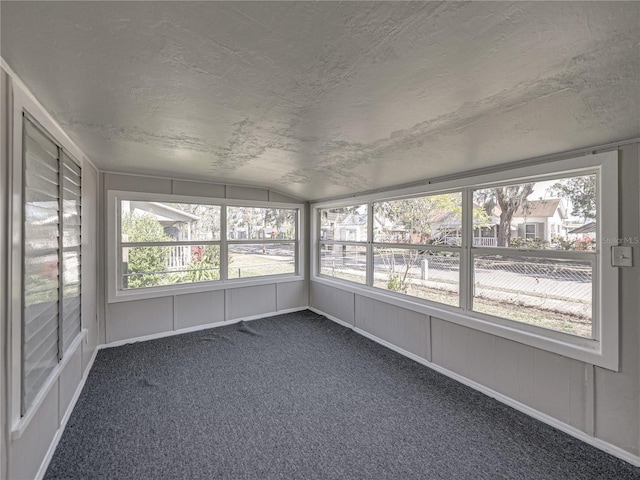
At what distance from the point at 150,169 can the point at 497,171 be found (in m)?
3.91

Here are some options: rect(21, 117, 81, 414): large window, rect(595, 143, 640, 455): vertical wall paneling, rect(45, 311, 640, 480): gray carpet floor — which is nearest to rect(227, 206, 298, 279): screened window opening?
rect(45, 311, 640, 480): gray carpet floor

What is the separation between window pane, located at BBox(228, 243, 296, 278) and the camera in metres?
4.59

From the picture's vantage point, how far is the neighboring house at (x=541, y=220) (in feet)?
7.31

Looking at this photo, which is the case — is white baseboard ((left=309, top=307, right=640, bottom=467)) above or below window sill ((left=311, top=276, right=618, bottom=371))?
below

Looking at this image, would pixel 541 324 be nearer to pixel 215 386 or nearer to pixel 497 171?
pixel 497 171

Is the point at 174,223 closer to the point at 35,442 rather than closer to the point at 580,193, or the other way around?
the point at 35,442

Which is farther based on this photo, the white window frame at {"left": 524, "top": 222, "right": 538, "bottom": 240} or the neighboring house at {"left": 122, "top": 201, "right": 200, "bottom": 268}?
the neighboring house at {"left": 122, "top": 201, "right": 200, "bottom": 268}

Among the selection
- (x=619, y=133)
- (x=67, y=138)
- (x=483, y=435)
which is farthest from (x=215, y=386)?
(x=619, y=133)

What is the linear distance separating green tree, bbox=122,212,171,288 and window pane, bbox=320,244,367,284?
2616 millimetres

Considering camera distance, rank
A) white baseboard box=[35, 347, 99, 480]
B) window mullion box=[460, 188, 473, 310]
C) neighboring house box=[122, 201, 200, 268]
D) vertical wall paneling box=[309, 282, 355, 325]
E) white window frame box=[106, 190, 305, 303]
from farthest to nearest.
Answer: vertical wall paneling box=[309, 282, 355, 325], neighboring house box=[122, 201, 200, 268], white window frame box=[106, 190, 305, 303], window mullion box=[460, 188, 473, 310], white baseboard box=[35, 347, 99, 480]

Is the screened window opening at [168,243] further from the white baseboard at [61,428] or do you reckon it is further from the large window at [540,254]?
the large window at [540,254]

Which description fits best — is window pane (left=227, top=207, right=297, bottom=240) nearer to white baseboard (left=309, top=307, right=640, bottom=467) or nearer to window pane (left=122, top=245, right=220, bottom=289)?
window pane (left=122, top=245, right=220, bottom=289)

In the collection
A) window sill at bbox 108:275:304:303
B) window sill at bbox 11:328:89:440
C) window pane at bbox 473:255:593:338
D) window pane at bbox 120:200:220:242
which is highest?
window pane at bbox 120:200:220:242

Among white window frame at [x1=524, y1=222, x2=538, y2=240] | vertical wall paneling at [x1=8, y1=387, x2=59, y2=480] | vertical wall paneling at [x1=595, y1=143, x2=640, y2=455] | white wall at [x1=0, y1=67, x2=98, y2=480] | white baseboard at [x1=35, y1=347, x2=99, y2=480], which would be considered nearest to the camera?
white wall at [x1=0, y1=67, x2=98, y2=480]
